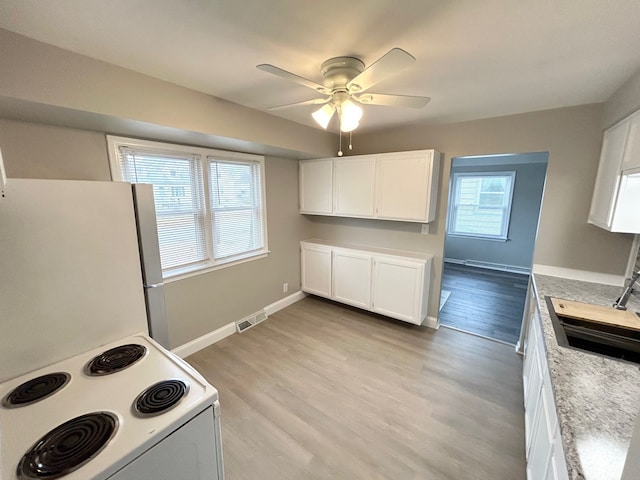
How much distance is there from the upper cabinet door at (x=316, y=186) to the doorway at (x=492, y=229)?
7.45 feet

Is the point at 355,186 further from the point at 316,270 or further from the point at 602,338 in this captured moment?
the point at 602,338

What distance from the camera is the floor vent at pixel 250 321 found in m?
3.19

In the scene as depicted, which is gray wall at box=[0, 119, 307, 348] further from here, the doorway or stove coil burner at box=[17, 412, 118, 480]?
the doorway

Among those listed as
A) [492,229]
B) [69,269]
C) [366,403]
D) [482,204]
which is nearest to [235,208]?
[69,269]

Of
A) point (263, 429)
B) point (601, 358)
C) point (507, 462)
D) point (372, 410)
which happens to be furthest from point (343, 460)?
point (601, 358)

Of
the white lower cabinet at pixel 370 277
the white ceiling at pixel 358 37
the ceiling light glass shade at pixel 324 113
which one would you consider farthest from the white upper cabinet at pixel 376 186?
the ceiling light glass shade at pixel 324 113

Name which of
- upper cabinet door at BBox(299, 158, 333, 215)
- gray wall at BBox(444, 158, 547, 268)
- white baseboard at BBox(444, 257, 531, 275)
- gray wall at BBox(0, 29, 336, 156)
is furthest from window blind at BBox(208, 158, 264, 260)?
white baseboard at BBox(444, 257, 531, 275)

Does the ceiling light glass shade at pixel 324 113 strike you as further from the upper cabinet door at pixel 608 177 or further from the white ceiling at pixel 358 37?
the upper cabinet door at pixel 608 177

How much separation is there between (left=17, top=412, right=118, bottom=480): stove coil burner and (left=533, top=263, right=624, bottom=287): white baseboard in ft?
11.1

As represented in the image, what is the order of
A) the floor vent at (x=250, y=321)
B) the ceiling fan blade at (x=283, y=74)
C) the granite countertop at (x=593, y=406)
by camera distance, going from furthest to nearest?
the floor vent at (x=250, y=321)
the ceiling fan blade at (x=283, y=74)
the granite countertop at (x=593, y=406)

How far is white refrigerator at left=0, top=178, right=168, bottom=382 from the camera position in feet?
3.84

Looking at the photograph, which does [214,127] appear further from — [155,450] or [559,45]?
[559,45]

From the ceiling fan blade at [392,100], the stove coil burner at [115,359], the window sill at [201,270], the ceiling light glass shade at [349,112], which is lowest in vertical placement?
the stove coil burner at [115,359]

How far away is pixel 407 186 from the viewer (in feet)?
9.78
